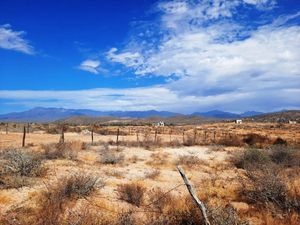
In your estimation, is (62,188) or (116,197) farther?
(116,197)

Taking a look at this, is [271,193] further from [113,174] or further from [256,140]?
[256,140]

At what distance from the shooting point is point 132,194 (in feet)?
39.0

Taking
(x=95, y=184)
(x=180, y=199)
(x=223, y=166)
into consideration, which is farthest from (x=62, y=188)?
(x=223, y=166)

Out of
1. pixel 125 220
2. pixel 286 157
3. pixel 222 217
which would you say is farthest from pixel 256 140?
pixel 125 220

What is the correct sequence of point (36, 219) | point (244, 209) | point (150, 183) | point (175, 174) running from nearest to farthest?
point (36, 219), point (244, 209), point (150, 183), point (175, 174)

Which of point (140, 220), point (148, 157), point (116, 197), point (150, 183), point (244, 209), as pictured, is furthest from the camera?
point (148, 157)

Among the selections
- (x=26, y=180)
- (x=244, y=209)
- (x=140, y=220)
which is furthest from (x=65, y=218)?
(x=244, y=209)

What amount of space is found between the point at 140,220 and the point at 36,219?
8.41 feet

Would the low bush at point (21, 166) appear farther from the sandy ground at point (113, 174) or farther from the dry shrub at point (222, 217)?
the dry shrub at point (222, 217)

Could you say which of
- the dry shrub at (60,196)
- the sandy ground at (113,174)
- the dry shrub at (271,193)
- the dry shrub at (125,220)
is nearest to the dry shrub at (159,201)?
the sandy ground at (113,174)

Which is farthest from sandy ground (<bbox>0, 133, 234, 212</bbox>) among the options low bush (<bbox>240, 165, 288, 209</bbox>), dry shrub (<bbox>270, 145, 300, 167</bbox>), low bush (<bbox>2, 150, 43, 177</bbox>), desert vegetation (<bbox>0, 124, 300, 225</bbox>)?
dry shrub (<bbox>270, 145, 300, 167</bbox>)

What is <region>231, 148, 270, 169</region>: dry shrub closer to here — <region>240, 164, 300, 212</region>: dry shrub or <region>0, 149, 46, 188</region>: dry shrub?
<region>240, 164, 300, 212</region>: dry shrub

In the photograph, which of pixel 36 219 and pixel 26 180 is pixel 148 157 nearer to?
pixel 26 180

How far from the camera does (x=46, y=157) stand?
1989cm
